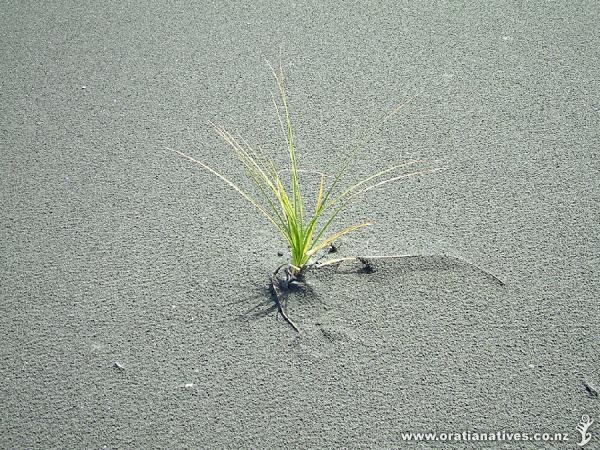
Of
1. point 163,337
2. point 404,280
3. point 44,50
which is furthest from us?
point 44,50

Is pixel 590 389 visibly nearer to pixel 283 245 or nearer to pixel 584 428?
pixel 584 428

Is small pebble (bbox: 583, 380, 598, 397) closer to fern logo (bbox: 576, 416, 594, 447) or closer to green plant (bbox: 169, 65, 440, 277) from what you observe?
fern logo (bbox: 576, 416, 594, 447)

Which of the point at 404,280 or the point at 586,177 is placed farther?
the point at 586,177

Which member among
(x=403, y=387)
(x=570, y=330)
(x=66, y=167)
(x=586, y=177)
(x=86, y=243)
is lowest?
(x=403, y=387)

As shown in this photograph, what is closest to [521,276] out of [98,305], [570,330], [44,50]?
[570,330]

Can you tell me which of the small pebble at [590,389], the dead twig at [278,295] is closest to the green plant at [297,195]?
the dead twig at [278,295]

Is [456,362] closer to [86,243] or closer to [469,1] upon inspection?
[86,243]

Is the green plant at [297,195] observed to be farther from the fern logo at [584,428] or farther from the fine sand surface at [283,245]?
the fern logo at [584,428]

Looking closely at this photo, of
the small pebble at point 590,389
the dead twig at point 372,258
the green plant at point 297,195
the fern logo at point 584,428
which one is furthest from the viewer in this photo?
the dead twig at point 372,258
